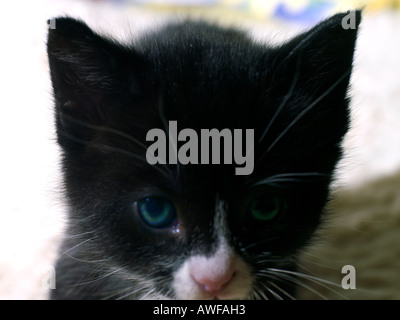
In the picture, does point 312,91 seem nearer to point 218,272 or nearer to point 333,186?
point 333,186

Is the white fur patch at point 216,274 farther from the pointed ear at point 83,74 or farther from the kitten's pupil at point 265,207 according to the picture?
the pointed ear at point 83,74

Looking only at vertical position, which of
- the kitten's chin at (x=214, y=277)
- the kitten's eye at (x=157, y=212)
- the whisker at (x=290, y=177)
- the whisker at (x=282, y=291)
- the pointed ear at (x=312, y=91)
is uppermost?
the pointed ear at (x=312, y=91)

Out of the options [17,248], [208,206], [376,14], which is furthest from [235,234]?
[376,14]

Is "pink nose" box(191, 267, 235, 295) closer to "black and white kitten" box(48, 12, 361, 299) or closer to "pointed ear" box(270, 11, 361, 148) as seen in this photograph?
"black and white kitten" box(48, 12, 361, 299)

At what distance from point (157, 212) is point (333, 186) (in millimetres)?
541

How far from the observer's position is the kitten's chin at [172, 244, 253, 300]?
1.12 metres

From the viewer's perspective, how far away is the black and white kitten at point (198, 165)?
3.80 feet

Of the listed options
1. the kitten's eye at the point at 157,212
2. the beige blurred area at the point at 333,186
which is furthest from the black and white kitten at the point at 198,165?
the beige blurred area at the point at 333,186

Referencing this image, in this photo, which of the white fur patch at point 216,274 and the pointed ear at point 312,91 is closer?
the white fur patch at point 216,274

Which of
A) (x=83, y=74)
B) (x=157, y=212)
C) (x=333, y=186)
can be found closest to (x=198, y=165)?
(x=157, y=212)

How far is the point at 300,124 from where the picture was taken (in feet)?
4.23

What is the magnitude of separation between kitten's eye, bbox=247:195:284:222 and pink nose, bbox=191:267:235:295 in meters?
0.14

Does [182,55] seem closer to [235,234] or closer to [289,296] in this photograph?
[235,234]
